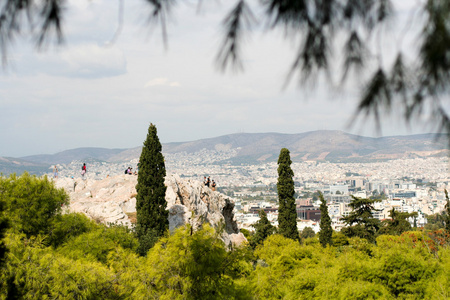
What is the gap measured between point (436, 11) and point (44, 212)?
16.7m

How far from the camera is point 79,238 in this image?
1502 cm

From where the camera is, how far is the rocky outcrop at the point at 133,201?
20266 millimetres

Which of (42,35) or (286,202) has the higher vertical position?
(42,35)

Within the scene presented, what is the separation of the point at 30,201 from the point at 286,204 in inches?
705

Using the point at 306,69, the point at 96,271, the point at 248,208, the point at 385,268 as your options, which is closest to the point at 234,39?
the point at 306,69

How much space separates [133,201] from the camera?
22.4m

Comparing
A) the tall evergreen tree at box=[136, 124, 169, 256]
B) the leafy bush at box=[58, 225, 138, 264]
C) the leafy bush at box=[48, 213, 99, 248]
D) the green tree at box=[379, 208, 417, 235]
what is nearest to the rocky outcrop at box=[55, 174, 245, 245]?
the tall evergreen tree at box=[136, 124, 169, 256]

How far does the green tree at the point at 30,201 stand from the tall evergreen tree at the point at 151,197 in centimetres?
368

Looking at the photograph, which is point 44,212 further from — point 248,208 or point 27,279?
point 248,208

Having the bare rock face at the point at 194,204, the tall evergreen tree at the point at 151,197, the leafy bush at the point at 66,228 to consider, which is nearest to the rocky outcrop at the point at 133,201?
the bare rock face at the point at 194,204

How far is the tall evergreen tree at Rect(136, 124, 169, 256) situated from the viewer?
61.2ft

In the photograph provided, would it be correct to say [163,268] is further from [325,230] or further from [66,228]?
[325,230]

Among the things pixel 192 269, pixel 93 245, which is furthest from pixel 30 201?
pixel 192 269

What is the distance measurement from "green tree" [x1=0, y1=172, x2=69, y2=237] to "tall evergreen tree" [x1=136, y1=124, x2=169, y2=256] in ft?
12.1
